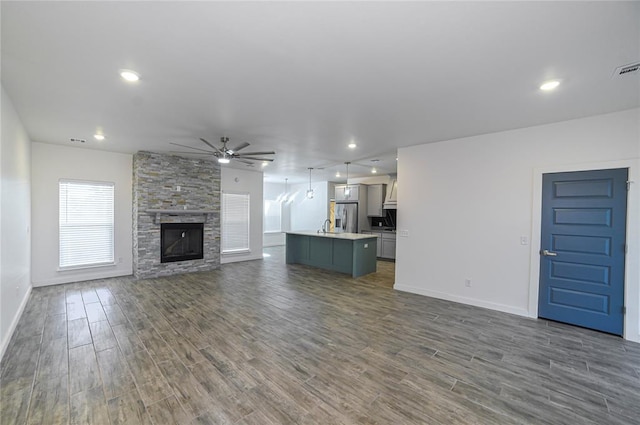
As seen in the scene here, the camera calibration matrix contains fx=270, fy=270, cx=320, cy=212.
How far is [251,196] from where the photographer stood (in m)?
8.48

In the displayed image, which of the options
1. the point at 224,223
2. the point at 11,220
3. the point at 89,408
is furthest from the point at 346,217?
the point at 89,408

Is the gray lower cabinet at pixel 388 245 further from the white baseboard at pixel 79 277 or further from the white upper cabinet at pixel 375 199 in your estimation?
the white baseboard at pixel 79 277

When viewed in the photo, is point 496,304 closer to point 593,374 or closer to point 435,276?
point 435,276

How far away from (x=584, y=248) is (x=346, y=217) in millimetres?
6532

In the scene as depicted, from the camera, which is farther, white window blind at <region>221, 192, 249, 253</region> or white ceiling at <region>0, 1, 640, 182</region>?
white window blind at <region>221, 192, 249, 253</region>

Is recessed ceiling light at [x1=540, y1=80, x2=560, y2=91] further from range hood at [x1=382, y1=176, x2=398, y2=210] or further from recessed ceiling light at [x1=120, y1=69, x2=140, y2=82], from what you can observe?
range hood at [x1=382, y1=176, x2=398, y2=210]

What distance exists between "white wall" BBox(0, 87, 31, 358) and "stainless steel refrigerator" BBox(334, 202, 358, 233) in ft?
25.5

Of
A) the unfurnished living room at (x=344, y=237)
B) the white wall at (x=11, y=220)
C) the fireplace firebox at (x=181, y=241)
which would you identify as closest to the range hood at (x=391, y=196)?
the unfurnished living room at (x=344, y=237)

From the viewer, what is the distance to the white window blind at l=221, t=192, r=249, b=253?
26.1 feet

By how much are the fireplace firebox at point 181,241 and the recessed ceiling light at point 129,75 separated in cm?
438

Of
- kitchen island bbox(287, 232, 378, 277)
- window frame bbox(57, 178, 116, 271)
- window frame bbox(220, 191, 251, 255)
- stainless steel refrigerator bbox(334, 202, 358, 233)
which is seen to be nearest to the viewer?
window frame bbox(57, 178, 116, 271)

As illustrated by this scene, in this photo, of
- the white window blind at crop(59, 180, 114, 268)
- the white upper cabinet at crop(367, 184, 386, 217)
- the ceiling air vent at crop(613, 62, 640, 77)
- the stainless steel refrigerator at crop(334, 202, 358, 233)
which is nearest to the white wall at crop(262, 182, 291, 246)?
the stainless steel refrigerator at crop(334, 202, 358, 233)

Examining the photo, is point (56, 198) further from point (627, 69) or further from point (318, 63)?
point (627, 69)

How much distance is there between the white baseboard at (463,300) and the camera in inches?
165
